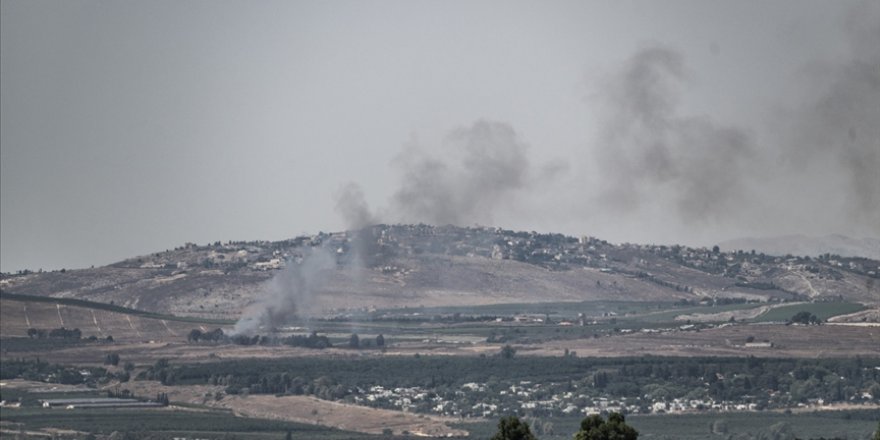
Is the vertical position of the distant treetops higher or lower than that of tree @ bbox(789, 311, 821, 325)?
lower

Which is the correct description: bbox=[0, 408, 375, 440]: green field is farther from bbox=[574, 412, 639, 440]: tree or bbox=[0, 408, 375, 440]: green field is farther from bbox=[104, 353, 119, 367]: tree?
bbox=[574, 412, 639, 440]: tree

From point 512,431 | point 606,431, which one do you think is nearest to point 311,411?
point 512,431

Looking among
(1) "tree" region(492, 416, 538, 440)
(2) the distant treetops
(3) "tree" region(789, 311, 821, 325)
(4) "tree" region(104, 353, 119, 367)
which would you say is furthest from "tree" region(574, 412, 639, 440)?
(3) "tree" region(789, 311, 821, 325)

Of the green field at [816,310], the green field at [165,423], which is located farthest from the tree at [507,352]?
the green field at [165,423]

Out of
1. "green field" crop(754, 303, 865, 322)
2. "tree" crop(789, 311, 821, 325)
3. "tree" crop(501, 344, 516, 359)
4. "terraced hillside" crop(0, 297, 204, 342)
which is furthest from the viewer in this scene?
"terraced hillside" crop(0, 297, 204, 342)

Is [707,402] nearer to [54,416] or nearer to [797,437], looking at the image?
[797,437]

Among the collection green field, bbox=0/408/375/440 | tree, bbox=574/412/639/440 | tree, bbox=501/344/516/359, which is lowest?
tree, bbox=574/412/639/440

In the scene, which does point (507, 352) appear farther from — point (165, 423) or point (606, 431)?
point (606, 431)

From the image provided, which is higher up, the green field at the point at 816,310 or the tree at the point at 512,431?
the green field at the point at 816,310

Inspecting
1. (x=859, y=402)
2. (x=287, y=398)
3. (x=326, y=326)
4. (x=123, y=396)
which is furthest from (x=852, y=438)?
(x=326, y=326)

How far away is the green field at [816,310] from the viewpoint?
183250 mm

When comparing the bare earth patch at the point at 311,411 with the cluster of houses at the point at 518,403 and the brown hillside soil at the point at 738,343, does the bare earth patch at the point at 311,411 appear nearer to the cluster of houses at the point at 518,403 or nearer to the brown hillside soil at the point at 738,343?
the cluster of houses at the point at 518,403

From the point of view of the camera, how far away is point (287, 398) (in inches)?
5871

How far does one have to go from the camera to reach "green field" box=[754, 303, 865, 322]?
183m
